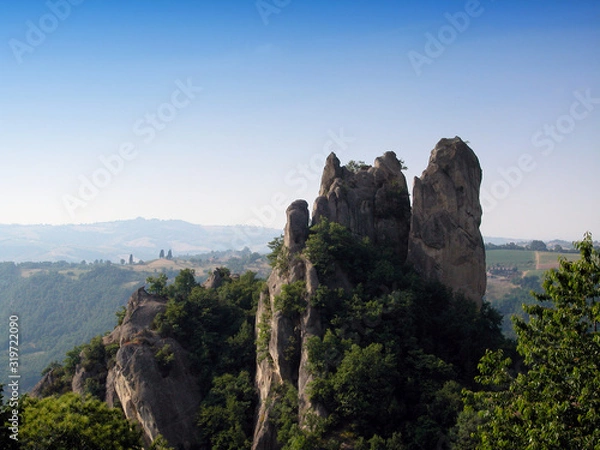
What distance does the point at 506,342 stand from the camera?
141ft

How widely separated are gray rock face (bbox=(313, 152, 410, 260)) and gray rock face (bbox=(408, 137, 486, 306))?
8.87ft

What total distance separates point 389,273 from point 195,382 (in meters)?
17.3

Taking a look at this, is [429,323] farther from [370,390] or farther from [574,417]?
[574,417]

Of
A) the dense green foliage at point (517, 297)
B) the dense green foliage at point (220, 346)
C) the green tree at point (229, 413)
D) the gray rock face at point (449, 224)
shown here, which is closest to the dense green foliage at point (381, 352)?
the gray rock face at point (449, 224)

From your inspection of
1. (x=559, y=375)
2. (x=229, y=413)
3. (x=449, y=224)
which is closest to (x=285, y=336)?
(x=229, y=413)

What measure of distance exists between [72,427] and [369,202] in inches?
1291

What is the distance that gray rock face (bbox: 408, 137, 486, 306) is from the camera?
149ft

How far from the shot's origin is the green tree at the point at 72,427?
810 inches

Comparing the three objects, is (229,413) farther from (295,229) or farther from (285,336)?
(295,229)

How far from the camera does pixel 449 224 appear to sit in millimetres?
45688

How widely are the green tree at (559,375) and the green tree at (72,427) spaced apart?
1425cm

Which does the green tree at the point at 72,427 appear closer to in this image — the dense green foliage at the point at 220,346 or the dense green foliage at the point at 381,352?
the dense green foliage at the point at 381,352

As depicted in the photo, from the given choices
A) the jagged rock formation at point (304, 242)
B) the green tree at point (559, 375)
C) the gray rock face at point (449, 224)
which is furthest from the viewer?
the gray rock face at point (449, 224)

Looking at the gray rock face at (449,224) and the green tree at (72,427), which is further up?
the gray rock face at (449,224)
